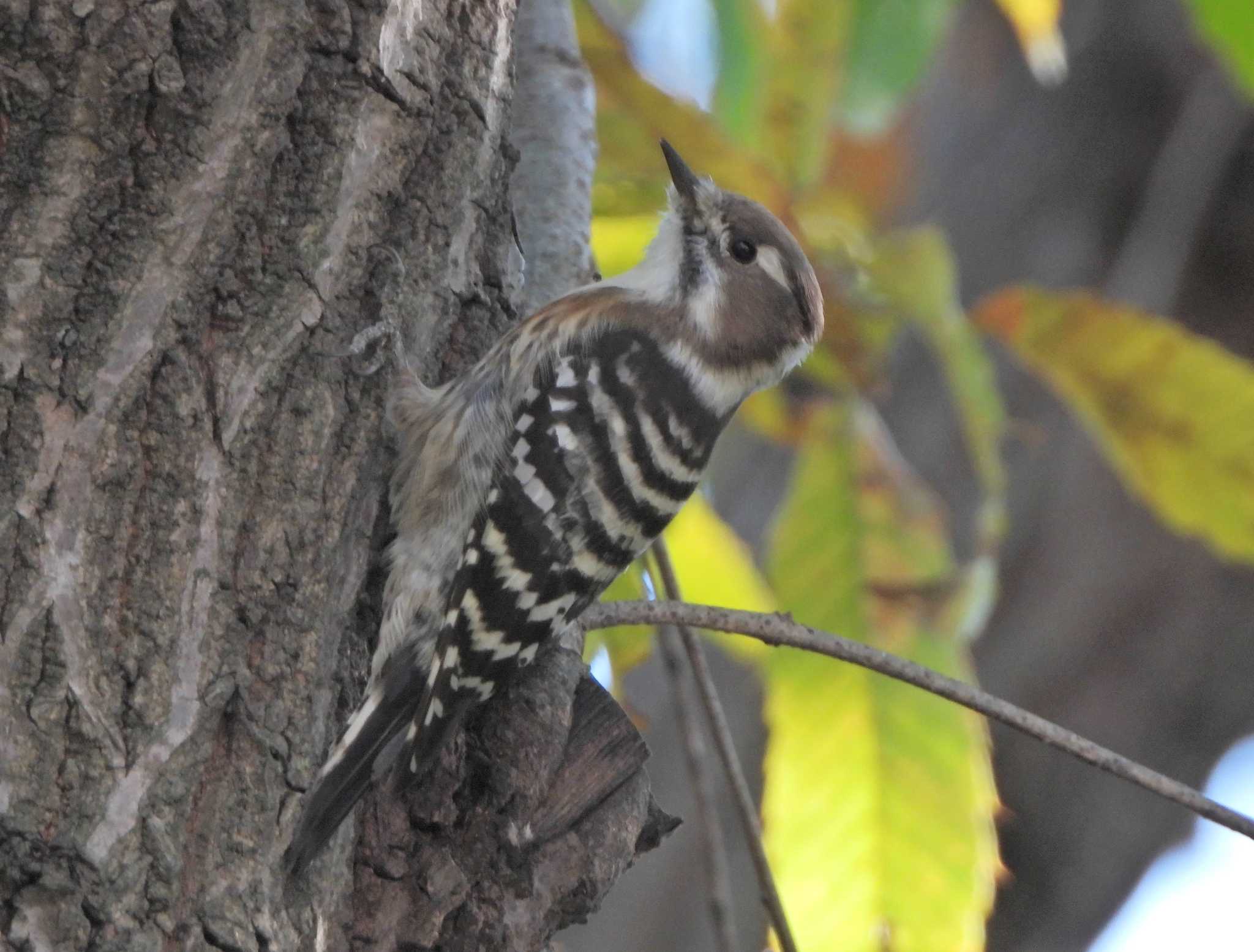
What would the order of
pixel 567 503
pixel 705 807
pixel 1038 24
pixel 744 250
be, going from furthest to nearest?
pixel 744 250, pixel 1038 24, pixel 705 807, pixel 567 503

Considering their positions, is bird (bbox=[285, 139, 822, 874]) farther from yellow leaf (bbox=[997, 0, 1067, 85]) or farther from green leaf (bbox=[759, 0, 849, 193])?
yellow leaf (bbox=[997, 0, 1067, 85])

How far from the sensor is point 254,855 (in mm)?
1943

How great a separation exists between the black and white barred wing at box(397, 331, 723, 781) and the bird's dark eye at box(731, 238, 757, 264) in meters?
0.42

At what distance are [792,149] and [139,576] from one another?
2247 mm

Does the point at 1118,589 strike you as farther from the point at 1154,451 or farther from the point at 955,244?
the point at 1154,451

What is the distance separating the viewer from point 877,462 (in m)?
3.48

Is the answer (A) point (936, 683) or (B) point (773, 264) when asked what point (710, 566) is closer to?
(B) point (773, 264)

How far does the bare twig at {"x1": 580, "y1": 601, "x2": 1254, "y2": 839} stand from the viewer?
7.00 ft

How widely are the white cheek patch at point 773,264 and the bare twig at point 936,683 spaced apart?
1401 mm

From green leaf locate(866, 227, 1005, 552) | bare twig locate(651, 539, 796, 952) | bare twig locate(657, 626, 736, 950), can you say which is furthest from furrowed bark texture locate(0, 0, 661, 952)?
green leaf locate(866, 227, 1005, 552)

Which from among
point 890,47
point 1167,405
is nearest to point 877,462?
point 1167,405

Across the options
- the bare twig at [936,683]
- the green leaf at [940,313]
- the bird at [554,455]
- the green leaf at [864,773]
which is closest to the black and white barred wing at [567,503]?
the bird at [554,455]

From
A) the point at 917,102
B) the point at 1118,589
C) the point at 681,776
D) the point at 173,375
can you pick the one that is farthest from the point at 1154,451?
the point at 917,102

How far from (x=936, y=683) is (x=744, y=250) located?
165 cm
